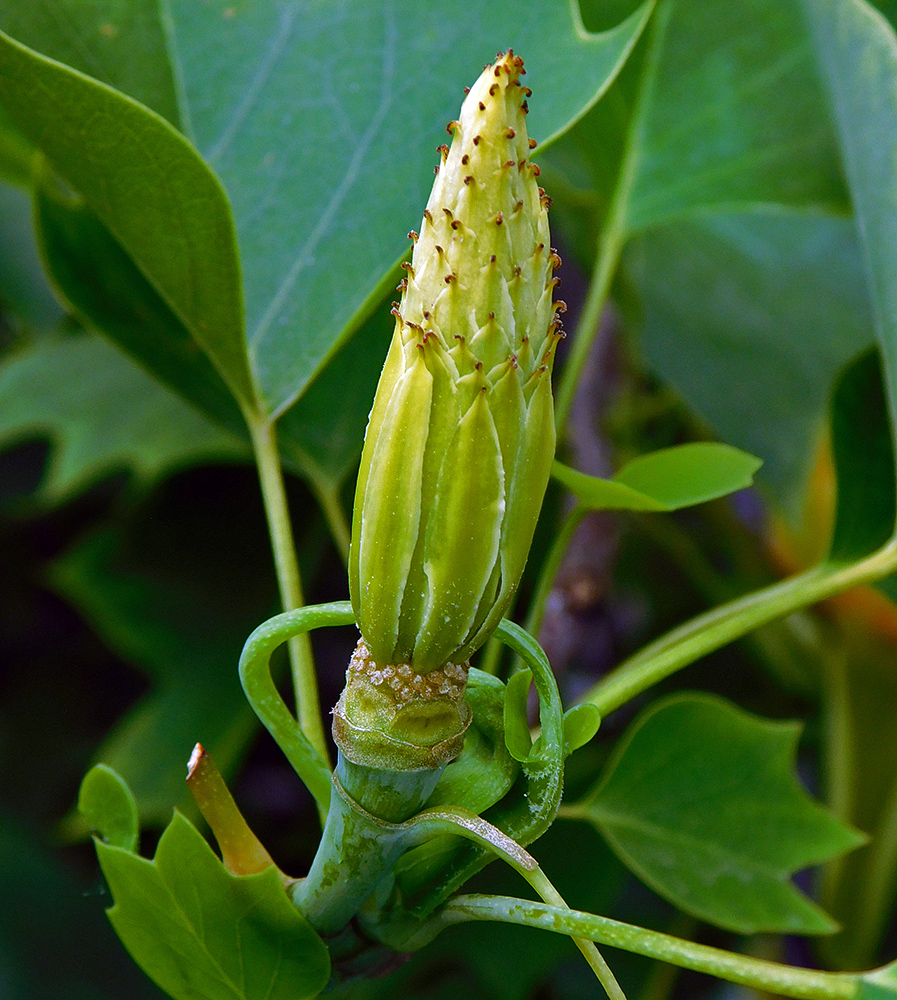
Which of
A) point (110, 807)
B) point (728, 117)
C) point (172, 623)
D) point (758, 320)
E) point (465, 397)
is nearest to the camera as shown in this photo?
point (465, 397)

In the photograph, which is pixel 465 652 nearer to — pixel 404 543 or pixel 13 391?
pixel 404 543

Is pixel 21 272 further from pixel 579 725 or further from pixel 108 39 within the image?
pixel 579 725

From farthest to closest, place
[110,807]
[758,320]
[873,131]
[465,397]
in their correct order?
[758,320], [873,131], [110,807], [465,397]

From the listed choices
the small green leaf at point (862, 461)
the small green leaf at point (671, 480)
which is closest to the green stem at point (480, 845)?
the small green leaf at point (671, 480)

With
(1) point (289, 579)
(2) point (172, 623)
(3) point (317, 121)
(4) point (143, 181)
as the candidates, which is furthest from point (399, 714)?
(2) point (172, 623)

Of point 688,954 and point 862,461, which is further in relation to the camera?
point 862,461

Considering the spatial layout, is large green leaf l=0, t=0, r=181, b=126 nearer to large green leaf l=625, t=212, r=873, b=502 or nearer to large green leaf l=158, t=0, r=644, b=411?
large green leaf l=158, t=0, r=644, b=411
